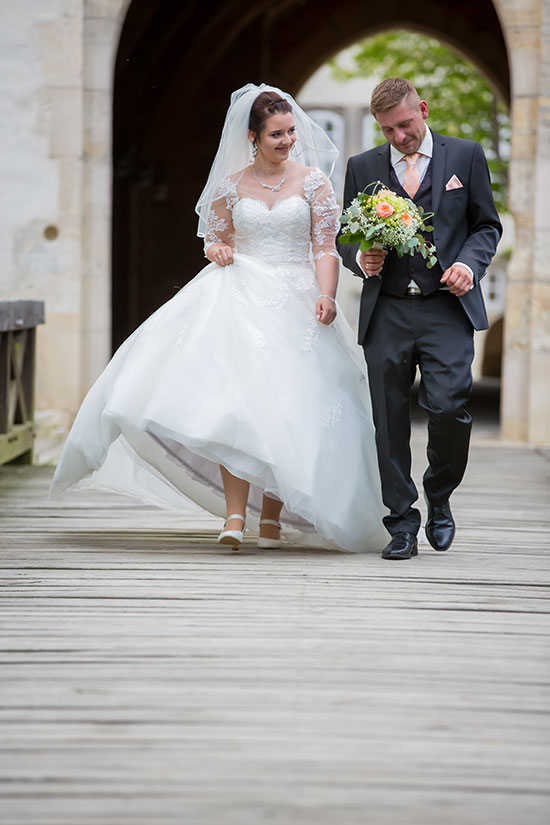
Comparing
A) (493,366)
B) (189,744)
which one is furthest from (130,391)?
(493,366)

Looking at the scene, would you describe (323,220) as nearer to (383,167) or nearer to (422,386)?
(383,167)

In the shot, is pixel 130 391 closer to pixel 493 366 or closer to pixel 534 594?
pixel 534 594

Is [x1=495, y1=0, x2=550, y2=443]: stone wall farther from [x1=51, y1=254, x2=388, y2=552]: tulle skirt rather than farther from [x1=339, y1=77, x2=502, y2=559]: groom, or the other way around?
[x1=339, y1=77, x2=502, y2=559]: groom

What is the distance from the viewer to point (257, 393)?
4449mm

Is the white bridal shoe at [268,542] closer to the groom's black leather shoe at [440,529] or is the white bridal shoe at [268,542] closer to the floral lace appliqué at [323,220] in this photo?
the groom's black leather shoe at [440,529]

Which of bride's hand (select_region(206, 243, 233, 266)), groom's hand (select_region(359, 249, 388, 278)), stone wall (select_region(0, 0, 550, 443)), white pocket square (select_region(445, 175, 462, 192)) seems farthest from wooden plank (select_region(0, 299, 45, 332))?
white pocket square (select_region(445, 175, 462, 192))

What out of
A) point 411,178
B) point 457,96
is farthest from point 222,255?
point 457,96

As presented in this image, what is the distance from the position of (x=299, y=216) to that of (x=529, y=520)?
1956 mm

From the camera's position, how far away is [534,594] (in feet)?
13.0

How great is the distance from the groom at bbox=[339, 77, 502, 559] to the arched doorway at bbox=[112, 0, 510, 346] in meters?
9.03

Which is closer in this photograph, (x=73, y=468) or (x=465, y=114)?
(x=73, y=468)

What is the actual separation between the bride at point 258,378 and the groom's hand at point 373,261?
343mm

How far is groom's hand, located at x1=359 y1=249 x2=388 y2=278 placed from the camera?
4273 mm

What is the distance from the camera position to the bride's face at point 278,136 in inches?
181
